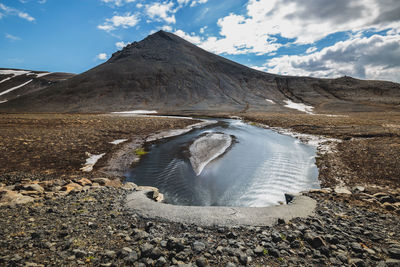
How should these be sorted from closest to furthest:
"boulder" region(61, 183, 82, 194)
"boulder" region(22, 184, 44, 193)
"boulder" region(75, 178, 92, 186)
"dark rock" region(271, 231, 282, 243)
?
1. "dark rock" region(271, 231, 282, 243)
2. "boulder" region(22, 184, 44, 193)
3. "boulder" region(61, 183, 82, 194)
4. "boulder" region(75, 178, 92, 186)

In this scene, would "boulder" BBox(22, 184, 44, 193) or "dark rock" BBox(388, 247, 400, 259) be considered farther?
"boulder" BBox(22, 184, 44, 193)

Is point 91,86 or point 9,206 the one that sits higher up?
point 91,86

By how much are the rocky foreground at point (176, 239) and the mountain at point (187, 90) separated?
3581 inches

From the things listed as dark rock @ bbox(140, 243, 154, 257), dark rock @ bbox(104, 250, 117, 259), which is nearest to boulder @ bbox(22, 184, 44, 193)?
dark rock @ bbox(104, 250, 117, 259)

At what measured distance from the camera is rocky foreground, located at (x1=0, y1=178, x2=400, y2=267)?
517cm

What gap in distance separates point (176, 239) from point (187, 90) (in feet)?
447

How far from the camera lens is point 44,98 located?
119938mm

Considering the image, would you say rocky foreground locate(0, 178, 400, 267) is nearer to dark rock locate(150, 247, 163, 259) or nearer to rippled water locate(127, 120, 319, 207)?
dark rock locate(150, 247, 163, 259)

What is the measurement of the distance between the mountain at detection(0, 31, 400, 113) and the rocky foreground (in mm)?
90966

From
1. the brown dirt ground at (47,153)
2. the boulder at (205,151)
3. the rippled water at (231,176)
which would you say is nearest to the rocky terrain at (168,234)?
the brown dirt ground at (47,153)

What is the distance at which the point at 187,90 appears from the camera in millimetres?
137500

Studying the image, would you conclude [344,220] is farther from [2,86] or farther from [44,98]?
[2,86]

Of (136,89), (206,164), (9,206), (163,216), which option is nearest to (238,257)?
(163,216)

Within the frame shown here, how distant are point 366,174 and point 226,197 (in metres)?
11.4
